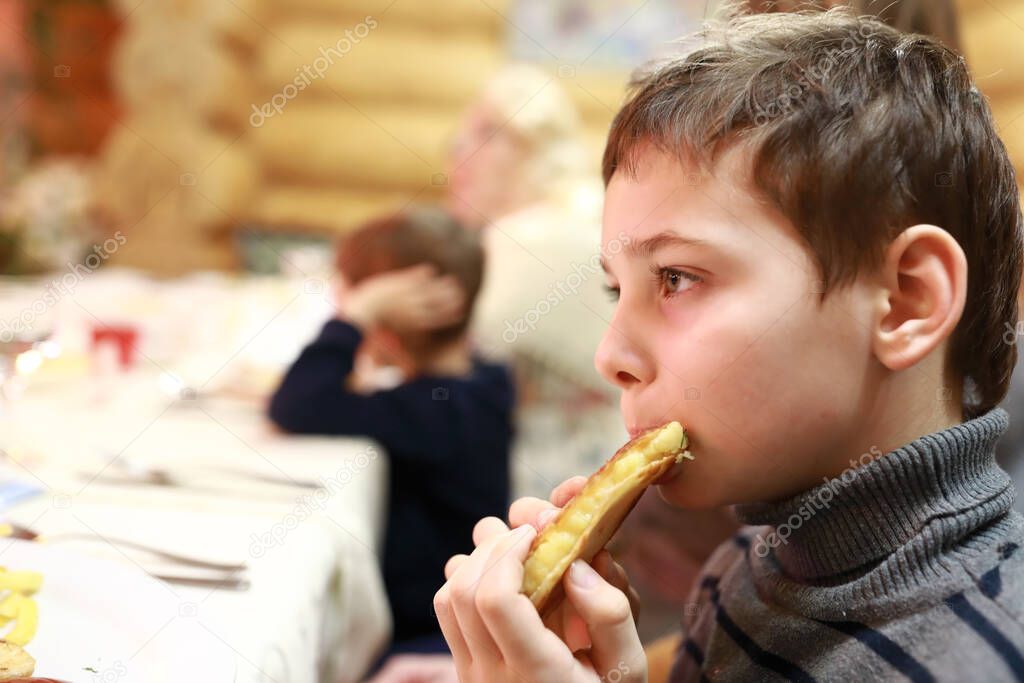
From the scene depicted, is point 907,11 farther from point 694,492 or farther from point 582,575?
point 582,575

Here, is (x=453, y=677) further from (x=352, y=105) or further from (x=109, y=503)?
(x=352, y=105)

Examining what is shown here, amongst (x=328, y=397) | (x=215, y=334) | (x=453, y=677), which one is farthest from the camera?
(x=215, y=334)

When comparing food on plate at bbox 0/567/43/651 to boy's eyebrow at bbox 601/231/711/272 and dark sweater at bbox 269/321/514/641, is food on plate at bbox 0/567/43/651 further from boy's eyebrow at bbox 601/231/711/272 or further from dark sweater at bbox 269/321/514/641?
dark sweater at bbox 269/321/514/641

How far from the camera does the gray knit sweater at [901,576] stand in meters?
0.61

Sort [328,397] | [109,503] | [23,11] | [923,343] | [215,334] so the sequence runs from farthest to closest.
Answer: [23,11] → [215,334] → [328,397] → [109,503] → [923,343]

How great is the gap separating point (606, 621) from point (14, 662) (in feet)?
1.40

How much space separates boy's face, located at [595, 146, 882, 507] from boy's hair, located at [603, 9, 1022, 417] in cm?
2

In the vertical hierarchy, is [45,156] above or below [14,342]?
below

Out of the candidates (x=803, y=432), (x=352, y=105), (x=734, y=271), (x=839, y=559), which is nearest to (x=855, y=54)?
(x=734, y=271)

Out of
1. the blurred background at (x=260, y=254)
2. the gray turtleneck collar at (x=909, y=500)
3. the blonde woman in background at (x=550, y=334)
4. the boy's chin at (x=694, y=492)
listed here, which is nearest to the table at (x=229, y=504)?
the blurred background at (x=260, y=254)

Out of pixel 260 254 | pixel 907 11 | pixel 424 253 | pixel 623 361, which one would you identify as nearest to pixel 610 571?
pixel 623 361

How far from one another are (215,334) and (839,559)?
1.70 m

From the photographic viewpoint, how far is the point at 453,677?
3.74 ft

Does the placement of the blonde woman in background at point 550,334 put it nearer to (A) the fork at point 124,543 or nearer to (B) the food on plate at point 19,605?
(A) the fork at point 124,543
